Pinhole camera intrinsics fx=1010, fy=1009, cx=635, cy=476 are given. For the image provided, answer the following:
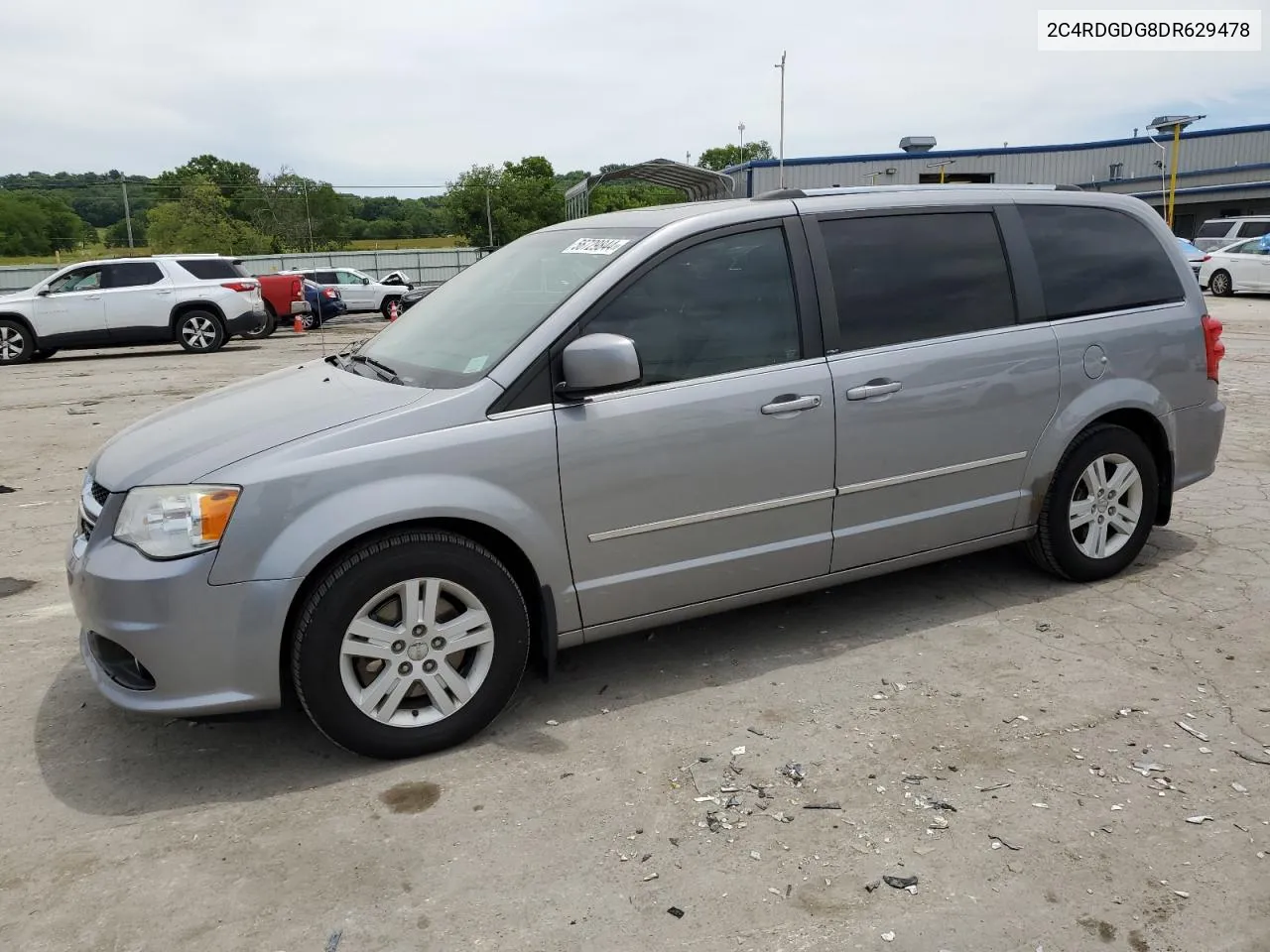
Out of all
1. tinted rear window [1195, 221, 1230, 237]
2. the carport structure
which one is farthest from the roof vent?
the carport structure

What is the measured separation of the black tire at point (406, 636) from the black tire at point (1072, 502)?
251 centimetres

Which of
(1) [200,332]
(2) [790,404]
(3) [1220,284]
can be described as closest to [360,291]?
(1) [200,332]

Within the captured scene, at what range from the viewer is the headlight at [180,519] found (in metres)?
3.04

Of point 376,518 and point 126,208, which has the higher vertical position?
point 126,208

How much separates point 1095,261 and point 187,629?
4.05 metres

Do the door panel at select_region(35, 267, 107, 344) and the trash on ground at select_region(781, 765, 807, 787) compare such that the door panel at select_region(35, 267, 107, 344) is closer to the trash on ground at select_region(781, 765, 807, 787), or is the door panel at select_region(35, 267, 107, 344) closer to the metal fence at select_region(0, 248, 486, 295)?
the trash on ground at select_region(781, 765, 807, 787)

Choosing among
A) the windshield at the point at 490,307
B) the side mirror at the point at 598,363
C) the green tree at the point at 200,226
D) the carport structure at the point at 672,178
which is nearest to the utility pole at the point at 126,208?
Answer: the green tree at the point at 200,226

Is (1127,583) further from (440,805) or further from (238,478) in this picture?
(238,478)

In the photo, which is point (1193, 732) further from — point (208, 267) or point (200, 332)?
point (208, 267)

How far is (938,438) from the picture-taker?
162 inches

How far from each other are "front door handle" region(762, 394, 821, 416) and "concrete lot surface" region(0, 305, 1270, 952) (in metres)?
1.00

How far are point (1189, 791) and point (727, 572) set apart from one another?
163cm

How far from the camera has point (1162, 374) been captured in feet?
15.3

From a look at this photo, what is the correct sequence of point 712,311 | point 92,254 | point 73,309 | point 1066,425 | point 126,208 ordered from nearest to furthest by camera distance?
1. point 712,311
2. point 1066,425
3. point 73,309
4. point 92,254
5. point 126,208
